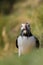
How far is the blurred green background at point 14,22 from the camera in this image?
1400 millimetres

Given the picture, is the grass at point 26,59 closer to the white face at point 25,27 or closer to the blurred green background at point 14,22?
the blurred green background at point 14,22

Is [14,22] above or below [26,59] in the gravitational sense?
above

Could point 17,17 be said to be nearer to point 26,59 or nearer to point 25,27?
point 25,27

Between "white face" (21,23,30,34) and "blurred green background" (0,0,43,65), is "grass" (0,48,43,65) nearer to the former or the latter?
"blurred green background" (0,0,43,65)

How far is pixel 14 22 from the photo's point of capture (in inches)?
59.6

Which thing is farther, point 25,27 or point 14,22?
point 14,22

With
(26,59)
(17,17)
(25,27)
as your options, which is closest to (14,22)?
(17,17)

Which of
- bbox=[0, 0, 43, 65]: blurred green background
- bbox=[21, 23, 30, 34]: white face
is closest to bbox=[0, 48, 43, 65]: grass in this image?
bbox=[0, 0, 43, 65]: blurred green background

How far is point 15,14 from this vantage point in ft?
5.03

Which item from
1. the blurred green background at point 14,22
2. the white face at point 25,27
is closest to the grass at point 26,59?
the blurred green background at point 14,22

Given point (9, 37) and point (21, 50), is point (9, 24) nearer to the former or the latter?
point (9, 37)

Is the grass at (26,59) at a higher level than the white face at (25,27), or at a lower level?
lower

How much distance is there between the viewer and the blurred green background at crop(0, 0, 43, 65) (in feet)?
4.59

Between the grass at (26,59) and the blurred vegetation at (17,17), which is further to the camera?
the blurred vegetation at (17,17)
